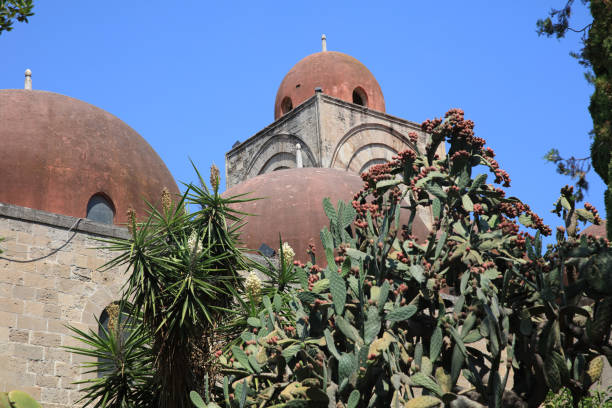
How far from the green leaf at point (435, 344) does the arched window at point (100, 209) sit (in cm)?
858

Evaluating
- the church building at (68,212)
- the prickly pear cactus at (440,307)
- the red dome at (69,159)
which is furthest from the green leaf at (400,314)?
the red dome at (69,159)

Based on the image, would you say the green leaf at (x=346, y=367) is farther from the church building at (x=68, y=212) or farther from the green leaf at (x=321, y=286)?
the church building at (x=68, y=212)

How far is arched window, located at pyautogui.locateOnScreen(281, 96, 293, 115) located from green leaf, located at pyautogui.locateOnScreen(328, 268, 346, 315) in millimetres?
22069

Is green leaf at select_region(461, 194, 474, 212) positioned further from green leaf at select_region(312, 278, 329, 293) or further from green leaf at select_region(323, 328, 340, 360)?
green leaf at select_region(323, 328, 340, 360)

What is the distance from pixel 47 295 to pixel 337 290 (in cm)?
622

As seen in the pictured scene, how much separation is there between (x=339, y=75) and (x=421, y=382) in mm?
22100

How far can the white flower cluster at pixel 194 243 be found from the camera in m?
7.45

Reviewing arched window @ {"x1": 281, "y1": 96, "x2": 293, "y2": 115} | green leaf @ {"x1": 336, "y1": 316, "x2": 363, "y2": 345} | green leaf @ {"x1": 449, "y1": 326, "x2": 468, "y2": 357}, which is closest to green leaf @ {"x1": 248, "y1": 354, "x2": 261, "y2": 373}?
green leaf @ {"x1": 336, "y1": 316, "x2": 363, "y2": 345}

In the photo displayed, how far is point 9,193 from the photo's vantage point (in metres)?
12.0

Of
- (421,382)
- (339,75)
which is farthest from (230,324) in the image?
(339,75)

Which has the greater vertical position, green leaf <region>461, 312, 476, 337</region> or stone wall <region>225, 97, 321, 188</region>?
stone wall <region>225, 97, 321, 188</region>

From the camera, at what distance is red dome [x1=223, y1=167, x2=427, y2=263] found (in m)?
12.8

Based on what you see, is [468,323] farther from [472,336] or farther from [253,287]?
[253,287]

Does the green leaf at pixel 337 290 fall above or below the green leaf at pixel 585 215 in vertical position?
below
